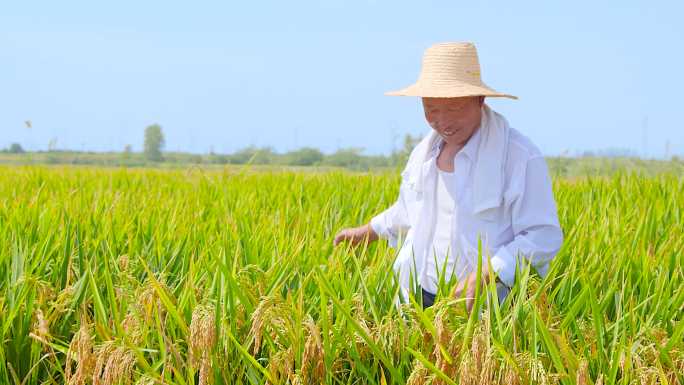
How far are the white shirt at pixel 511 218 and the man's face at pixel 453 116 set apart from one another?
4cm

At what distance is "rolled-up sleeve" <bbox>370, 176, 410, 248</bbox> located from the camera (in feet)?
9.53

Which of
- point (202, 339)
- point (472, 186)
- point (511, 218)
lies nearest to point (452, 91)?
point (472, 186)

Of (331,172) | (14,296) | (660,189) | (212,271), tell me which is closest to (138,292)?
(212,271)

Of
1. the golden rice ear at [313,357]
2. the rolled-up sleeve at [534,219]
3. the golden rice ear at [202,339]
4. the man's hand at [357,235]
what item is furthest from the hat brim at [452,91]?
the golden rice ear at [202,339]

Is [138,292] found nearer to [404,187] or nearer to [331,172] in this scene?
[404,187]

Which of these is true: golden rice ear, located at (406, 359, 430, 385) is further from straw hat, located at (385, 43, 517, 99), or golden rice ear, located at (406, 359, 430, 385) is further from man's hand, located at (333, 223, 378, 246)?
man's hand, located at (333, 223, 378, 246)

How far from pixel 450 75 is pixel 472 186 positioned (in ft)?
1.21

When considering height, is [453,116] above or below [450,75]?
below

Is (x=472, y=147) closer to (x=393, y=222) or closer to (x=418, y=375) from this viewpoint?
(x=393, y=222)

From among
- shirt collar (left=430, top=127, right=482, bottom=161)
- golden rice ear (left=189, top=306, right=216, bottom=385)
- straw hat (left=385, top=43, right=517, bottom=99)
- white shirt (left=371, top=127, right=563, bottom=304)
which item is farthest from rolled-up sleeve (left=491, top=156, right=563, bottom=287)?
golden rice ear (left=189, top=306, right=216, bottom=385)

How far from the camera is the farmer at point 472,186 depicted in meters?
2.40

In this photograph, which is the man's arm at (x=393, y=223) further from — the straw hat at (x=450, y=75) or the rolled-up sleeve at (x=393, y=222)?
the straw hat at (x=450, y=75)

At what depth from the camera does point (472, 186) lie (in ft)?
8.21

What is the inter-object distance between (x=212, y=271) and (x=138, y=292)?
23 cm
